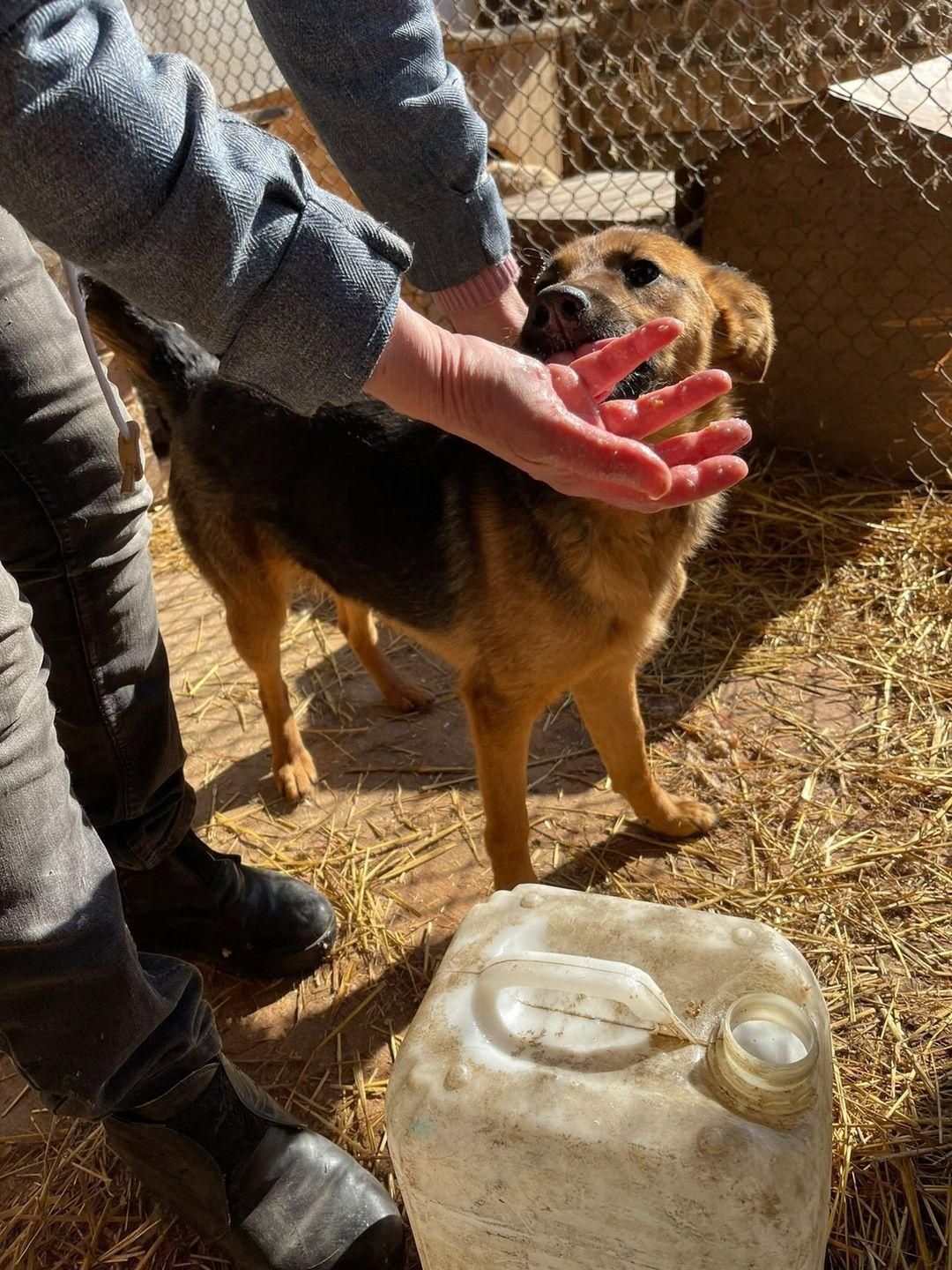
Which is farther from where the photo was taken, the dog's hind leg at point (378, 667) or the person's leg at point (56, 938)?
the dog's hind leg at point (378, 667)

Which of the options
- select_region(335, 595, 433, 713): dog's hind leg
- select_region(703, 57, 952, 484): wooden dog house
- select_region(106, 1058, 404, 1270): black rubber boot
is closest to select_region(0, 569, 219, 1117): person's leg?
select_region(106, 1058, 404, 1270): black rubber boot

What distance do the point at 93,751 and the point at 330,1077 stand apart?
990 mm

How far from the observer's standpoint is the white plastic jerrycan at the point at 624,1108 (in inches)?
47.2

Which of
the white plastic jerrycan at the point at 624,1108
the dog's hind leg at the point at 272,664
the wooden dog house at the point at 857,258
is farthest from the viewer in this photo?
the wooden dog house at the point at 857,258

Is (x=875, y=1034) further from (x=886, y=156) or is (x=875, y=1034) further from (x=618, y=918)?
(x=886, y=156)

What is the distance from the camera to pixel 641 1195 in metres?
1.22

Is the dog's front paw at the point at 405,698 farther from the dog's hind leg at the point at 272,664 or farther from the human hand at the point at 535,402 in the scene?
the human hand at the point at 535,402

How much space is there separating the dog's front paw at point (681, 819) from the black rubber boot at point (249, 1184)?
1.33 meters

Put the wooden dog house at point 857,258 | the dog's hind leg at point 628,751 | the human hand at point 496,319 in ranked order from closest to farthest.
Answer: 1. the human hand at point 496,319
2. the dog's hind leg at point 628,751
3. the wooden dog house at point 857,258

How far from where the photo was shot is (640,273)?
93.4 inches

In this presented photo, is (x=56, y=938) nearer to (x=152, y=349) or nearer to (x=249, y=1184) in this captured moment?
(x=249, y=1184)

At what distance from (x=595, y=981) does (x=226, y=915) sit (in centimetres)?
139

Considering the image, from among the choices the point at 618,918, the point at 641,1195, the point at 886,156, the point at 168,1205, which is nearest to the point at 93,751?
the point at 168,1205

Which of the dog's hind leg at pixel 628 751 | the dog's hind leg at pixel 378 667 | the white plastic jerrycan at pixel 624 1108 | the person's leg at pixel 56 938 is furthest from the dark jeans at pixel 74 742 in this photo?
the dog's hind leg at pixel 378 667
